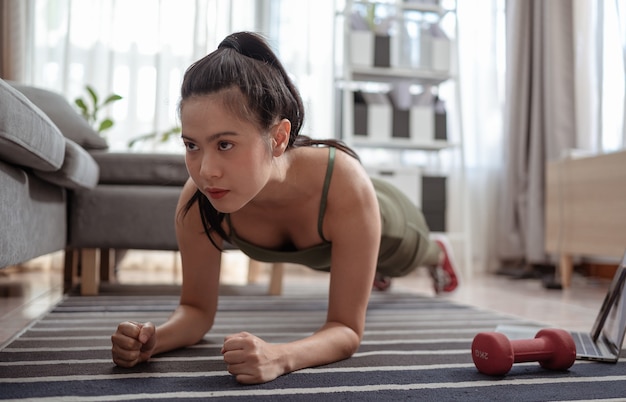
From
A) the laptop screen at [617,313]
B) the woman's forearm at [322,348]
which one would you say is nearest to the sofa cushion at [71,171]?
the woman's forearm at [322,348]

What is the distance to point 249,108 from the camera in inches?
34.5

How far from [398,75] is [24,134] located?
2.43 meters

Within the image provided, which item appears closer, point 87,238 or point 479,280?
point 87,238

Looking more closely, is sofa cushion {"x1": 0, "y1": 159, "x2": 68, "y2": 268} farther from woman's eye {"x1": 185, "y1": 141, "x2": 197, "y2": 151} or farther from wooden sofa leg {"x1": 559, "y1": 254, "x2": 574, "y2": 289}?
wooden sofa leg {"x1": 559, "y1": 254, "x2": 574, "y2": 289}

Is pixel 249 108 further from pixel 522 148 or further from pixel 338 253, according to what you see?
pixel 522 148

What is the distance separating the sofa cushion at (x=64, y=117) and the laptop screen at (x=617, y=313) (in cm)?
162

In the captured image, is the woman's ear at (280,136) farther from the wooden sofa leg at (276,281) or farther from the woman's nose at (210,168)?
the wooden sofa leg at (276,281)

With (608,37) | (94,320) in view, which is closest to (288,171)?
(94,320)

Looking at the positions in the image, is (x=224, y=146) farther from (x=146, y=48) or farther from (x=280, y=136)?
(x=146, y=48)

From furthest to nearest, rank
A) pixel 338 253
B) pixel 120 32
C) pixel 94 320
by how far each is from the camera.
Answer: pixel 120 32, pixel 94 320, pixel 338 253

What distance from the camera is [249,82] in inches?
35.0

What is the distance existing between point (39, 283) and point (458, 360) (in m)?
1.95

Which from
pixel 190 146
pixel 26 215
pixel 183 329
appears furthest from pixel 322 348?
pixel 26 215

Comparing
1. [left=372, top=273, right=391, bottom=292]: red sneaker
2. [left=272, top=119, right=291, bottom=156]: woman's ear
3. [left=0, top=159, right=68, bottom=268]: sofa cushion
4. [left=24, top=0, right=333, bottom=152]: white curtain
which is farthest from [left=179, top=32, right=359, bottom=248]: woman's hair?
[left=24, top=0, right=333, bottom=152]: white curtain
